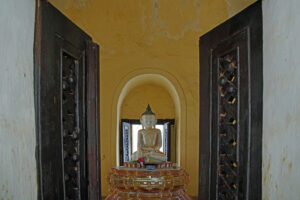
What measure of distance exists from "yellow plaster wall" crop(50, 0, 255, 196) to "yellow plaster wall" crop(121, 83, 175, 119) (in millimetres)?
1779

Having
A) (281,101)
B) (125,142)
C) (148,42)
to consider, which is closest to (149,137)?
(125,142)

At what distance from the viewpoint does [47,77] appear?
1.32 m

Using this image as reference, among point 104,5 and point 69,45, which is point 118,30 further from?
point 69,45

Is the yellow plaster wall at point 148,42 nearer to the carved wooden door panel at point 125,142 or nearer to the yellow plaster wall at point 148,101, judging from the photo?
the carved wooden door panel at point 125,142

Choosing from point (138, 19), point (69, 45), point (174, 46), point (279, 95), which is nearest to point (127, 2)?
point (138, 19)

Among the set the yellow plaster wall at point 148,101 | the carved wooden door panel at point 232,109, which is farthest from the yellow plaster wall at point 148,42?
the carved wooden door panel at point 232,109

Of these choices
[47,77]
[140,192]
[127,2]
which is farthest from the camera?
[127,2]

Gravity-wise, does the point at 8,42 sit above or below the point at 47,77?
above

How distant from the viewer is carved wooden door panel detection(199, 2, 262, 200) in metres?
1.37

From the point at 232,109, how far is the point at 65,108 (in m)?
1.25

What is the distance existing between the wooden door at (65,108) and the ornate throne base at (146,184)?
7.55 feet

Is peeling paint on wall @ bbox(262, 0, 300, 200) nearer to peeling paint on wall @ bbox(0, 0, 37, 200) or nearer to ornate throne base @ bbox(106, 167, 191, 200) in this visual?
peeling paint on wall @ bbox(0, 0, 37, 200)

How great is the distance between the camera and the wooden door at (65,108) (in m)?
1.28

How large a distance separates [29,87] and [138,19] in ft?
14.6
